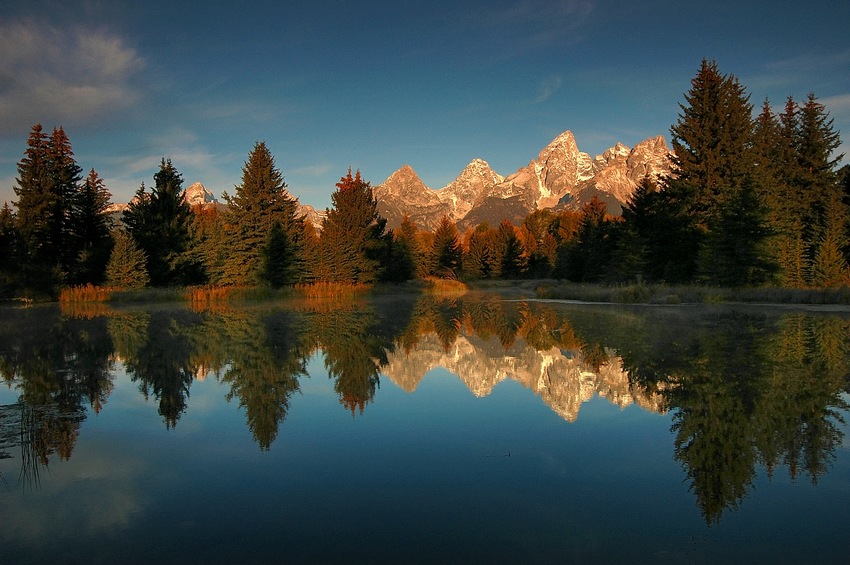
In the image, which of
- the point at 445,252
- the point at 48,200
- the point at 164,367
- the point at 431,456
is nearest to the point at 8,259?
the point at 48,200

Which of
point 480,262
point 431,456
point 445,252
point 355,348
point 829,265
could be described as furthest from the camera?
point 480,262

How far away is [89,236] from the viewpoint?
1668 inches

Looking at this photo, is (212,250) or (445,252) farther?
(445,252)

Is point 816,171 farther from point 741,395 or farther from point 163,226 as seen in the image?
point 163,226

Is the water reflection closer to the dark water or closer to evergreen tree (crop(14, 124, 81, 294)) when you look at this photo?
the dark water

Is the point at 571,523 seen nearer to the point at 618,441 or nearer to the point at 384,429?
the point at 618,441

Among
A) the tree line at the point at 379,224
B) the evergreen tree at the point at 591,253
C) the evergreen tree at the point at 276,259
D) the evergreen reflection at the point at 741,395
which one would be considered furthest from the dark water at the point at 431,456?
the evergreen tree at the point at 591,253

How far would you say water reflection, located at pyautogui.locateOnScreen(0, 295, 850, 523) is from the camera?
5.75m

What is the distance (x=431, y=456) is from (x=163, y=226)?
4474cm

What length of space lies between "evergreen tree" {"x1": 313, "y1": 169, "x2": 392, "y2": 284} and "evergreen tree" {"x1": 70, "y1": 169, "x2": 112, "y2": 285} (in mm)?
15395

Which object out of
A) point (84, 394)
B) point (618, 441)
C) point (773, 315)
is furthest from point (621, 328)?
point (84, 394)

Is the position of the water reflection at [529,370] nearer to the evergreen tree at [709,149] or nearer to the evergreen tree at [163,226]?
the evergreen tree at [709,149]

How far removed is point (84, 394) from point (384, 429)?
4.93 m

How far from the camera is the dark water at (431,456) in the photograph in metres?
3.77
